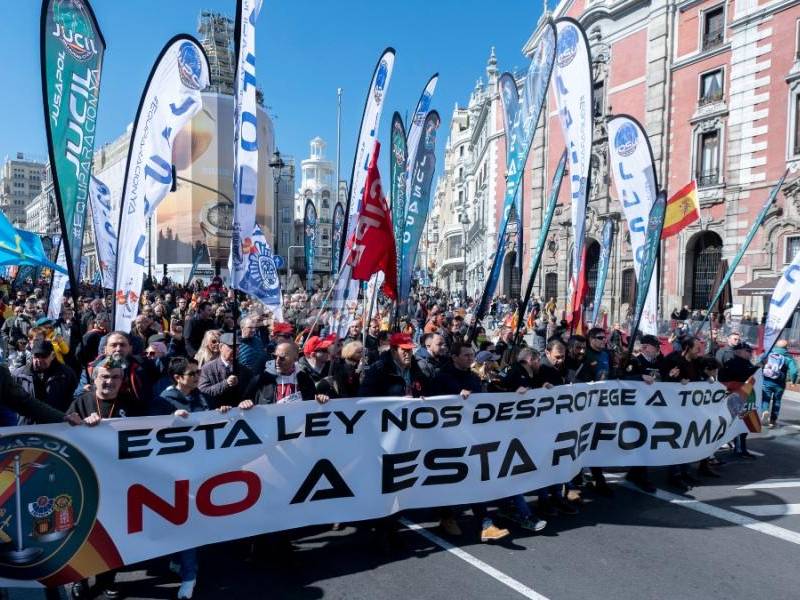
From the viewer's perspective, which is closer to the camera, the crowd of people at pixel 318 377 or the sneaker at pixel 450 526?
the crowd of people at pixel 318 377

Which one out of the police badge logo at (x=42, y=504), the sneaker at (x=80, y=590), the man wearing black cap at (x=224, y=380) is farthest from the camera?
the man wearing black cap at (x=224, y=380)

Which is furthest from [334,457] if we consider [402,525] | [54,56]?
[54,56]

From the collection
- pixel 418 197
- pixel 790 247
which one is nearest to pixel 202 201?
pixel 418 197

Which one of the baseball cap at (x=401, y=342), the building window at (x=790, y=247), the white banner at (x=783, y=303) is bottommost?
the baseball cap at (x=401, y=342)

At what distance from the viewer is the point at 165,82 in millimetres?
6891

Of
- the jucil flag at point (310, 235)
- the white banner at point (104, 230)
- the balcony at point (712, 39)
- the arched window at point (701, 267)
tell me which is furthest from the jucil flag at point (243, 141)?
the balcony at point (712, 39)

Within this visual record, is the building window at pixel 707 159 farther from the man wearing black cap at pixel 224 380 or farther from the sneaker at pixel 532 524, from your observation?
the man wearing black cap at pixel 224 380

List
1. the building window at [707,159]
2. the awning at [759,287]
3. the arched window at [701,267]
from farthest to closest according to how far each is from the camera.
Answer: the arched window at [701,267] < the building window at [707,159] < the awning at [759,287]

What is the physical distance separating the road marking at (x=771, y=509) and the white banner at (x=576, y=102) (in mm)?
3792

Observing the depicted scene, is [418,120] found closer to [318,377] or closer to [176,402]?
[318,377]

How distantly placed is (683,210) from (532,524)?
10376mm

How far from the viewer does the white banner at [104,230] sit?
8492 mm

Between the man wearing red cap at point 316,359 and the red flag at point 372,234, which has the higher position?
the red flag at point 372,234

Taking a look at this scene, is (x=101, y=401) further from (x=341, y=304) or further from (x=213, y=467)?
(x=341, y=304)
